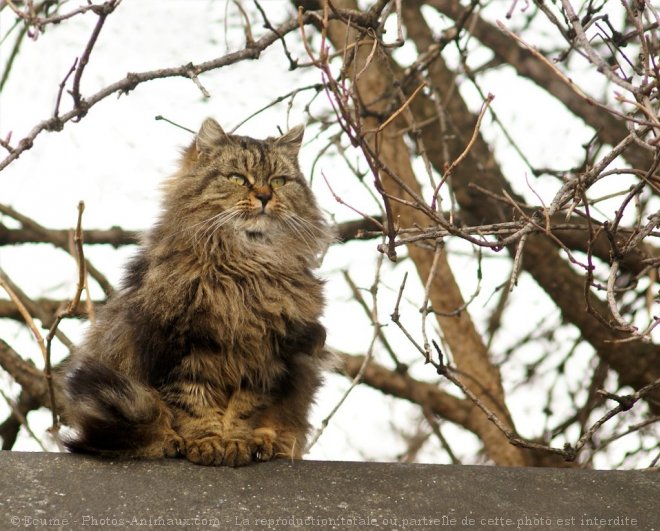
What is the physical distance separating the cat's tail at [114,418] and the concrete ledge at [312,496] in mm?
57

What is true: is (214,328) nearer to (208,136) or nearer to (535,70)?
(208,136)

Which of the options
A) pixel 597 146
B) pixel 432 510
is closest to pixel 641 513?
pixel 432 510

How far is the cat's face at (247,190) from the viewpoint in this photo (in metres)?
3.85

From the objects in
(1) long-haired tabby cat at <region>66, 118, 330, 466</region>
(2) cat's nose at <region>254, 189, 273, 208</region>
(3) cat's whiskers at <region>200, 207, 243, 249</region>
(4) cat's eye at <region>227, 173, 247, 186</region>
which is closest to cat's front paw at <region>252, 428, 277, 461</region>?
(1) long-haired tabby cat at <region>66, 118, 330, 466</region>

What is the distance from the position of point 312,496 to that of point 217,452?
1.20 ft

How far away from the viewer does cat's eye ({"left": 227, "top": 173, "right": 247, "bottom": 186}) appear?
13.0 feet

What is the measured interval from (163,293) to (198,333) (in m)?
0.21

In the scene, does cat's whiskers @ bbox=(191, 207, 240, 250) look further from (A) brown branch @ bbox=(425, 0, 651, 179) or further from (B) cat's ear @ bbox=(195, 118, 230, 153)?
(A) brown branch @ bbox=(425, 0, 651, 179)

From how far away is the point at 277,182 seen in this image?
4.05 meters

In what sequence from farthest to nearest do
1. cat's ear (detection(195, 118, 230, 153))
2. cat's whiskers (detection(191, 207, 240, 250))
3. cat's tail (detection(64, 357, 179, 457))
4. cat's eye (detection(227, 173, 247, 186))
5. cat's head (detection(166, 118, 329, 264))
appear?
cat's ear (detection(195, 118, 230, 153))
cat's eye (detection(227, 173, 247, 186))
cat's head (detection(166, 118, 329, 264))
cat's whiskers (detection(191, 207, 240, 250))
cat's tail (detection(64, 357, 179, 457))

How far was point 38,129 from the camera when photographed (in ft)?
11.2

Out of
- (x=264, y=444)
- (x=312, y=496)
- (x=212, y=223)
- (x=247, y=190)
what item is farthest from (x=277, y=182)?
(x=312, y=496)

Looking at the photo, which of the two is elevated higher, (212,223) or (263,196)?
(263,196)

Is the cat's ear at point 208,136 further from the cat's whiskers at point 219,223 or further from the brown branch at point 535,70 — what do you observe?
the brown branch at point 535,70
